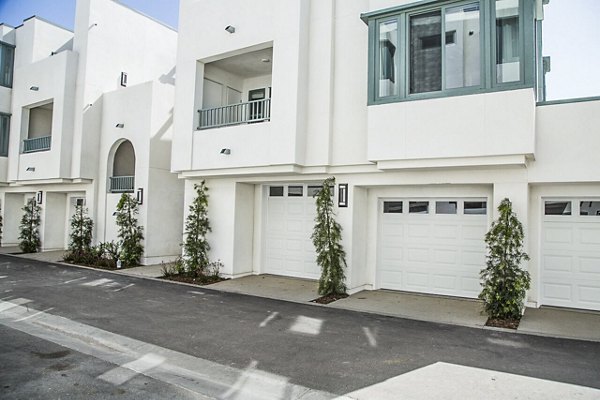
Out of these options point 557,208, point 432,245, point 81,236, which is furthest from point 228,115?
point 557,208

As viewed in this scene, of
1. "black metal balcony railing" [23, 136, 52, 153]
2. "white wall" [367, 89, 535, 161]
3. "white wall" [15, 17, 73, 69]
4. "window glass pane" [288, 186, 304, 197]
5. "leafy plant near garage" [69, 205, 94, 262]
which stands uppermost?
"white wall" [15, 17, 73, 69]

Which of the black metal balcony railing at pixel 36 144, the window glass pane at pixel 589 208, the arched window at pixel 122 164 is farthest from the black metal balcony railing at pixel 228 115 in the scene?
the black metal balcony railing at pixel 36 144

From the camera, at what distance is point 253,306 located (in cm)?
846

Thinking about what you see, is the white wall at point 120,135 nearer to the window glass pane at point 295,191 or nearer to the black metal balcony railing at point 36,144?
the black metal balcony railing at point 36,144

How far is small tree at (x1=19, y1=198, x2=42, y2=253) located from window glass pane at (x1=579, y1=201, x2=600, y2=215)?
61.1ft

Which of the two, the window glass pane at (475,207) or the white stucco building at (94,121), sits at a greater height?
the white stucco building at (94,121)

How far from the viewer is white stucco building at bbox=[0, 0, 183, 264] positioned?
14.0 meters

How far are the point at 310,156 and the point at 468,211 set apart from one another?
3779 mm

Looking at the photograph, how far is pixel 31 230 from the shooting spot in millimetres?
17109

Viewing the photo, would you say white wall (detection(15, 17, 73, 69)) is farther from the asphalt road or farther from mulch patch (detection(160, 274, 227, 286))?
the asphalt road

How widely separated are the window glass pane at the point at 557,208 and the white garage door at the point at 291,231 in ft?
17.5

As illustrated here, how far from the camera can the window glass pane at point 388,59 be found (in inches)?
334

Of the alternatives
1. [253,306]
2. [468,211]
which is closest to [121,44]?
[253,306]

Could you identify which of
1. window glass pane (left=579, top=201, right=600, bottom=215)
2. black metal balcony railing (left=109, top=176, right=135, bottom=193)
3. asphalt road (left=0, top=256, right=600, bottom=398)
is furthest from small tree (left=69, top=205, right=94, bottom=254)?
window glass pane (left=579, top=201, right=600, bottom=215)
